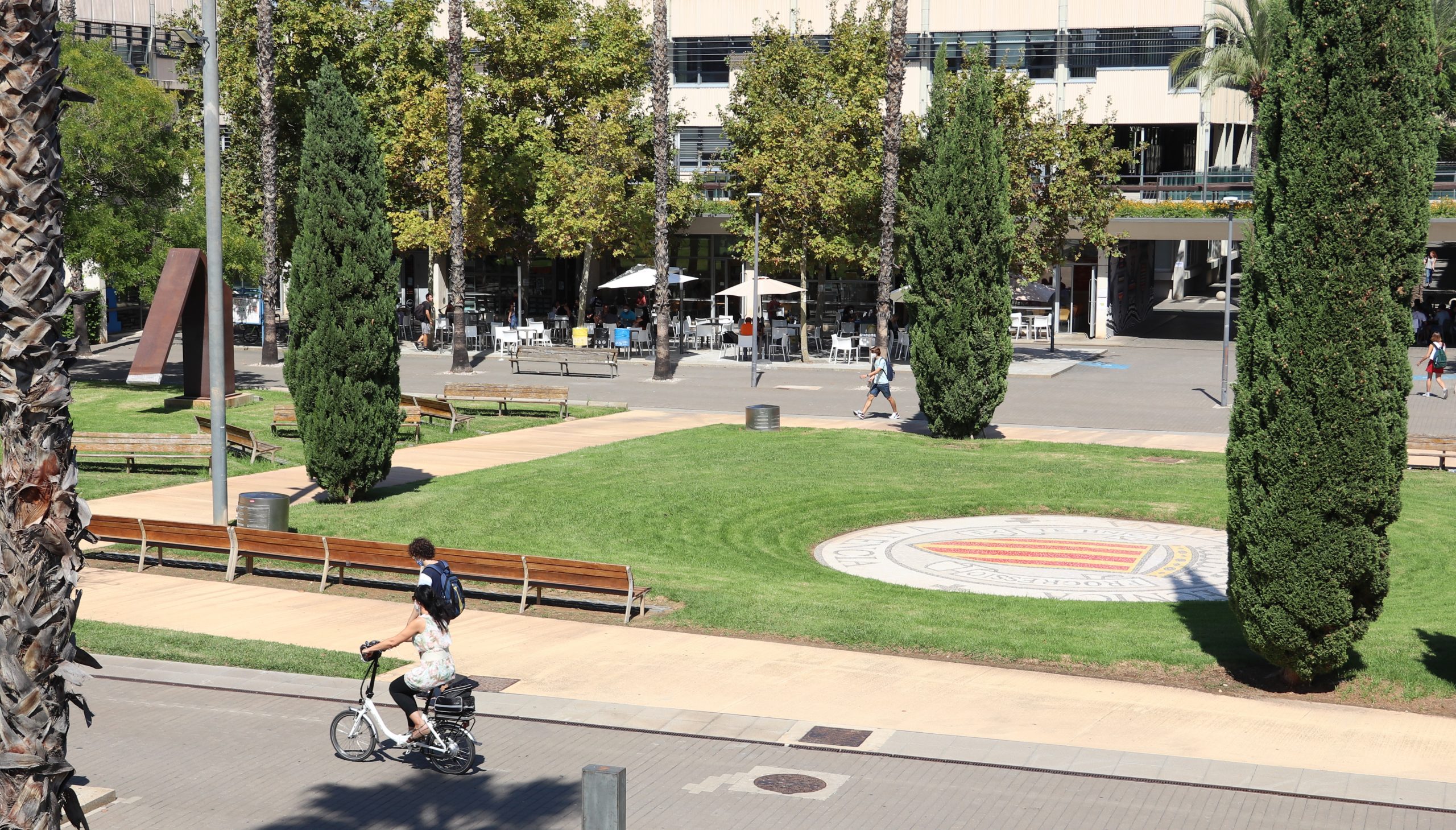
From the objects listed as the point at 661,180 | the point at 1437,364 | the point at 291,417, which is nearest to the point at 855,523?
the point at 291,417

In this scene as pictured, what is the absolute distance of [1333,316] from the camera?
39.4 ft

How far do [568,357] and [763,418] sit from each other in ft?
45.2

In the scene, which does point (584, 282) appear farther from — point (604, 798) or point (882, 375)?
point (604, 798)

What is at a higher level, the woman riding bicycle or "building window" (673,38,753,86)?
"building window" (673,38,753,86)

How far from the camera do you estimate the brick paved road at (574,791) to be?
9.68 meters

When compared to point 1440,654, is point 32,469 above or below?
above

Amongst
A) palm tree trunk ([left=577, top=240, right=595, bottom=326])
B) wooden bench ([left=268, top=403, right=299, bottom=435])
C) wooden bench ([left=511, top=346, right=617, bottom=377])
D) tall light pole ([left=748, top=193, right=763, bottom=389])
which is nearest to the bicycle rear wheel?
wooden bench ([left=268, top=403, right=299, bottom=435])

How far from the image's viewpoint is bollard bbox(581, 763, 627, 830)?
6094mm

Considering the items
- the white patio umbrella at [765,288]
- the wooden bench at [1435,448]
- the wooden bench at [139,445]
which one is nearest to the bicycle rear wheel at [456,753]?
the wooden bench at [139,445]

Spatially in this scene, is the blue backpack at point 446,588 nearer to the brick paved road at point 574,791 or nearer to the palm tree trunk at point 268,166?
the brick paved road at point 574,791

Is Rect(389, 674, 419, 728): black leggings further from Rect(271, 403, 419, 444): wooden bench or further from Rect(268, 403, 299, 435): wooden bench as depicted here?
Rect(268, 403, 299, 435): wooden bench

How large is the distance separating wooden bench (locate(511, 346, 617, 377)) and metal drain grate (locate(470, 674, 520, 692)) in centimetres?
2764

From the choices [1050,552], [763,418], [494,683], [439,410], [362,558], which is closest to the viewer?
[494,683]

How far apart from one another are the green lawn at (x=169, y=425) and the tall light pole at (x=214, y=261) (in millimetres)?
3912
